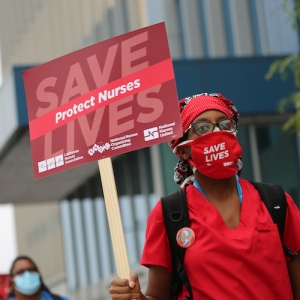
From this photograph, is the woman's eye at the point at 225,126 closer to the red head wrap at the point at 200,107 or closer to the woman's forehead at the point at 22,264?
the red head wrap at the point at 200,107

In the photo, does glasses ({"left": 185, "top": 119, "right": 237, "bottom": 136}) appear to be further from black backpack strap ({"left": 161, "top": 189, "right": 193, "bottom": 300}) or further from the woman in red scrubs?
black backpack strap ({"left": 161, "top": 189, "right": 193, "bottom": 300})

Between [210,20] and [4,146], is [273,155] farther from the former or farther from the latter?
[4,146]

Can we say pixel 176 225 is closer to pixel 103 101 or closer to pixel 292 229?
pixel 292 229

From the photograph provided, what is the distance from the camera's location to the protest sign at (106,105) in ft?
7.77

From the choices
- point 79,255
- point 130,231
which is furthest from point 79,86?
point 79,255

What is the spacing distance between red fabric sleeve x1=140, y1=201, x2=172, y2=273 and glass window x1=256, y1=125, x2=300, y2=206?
25.7 feet

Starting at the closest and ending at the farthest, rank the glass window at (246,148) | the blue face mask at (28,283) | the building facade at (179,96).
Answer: the blue face mask at (28,283), the building facade at (179,96), the glass window at (246,148)

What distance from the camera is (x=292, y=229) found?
2.24 meters

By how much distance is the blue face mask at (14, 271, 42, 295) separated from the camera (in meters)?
5.12

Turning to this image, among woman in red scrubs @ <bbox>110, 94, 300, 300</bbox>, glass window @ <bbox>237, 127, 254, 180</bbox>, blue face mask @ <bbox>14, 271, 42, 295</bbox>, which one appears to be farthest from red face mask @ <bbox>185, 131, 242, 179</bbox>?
glass window @ <bbox>237, 127, 254, 180</bbox>

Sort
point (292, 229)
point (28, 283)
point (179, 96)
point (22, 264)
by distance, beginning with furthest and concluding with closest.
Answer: point (179, 96) → point (22, 264) → point (28, 283) → point (292, 229)

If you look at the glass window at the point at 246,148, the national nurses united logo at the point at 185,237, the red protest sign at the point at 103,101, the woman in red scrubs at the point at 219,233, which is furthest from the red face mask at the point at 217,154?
the glass window at the point at 246,148

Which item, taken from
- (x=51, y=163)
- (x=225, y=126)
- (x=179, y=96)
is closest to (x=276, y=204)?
(x=225, y=126)

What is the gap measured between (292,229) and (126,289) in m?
0.72
